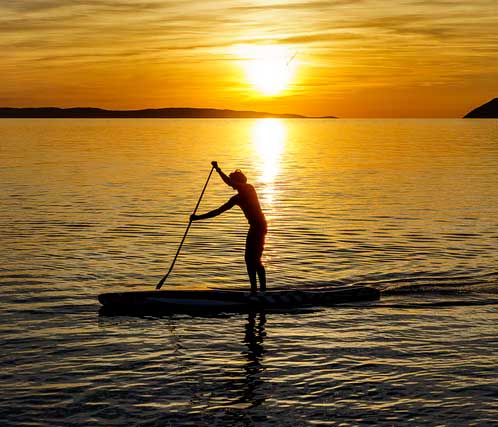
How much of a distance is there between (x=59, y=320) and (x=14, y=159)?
201 feet

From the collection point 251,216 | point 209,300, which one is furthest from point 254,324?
point 251,216

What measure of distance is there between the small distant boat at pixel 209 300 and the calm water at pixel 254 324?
49cm

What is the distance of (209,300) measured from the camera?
60.5 feet

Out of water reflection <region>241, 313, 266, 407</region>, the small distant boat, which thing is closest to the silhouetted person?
the small distant boat

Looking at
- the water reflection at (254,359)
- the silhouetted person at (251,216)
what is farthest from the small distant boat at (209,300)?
the silhouetted person at (251,216)

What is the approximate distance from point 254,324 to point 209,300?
4.84ft

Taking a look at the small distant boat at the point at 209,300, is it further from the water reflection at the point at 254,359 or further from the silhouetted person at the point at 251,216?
the silhouetted person at the point at 251,216

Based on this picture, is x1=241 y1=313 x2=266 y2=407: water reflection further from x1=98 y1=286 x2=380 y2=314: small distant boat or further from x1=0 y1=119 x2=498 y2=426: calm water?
x1=98 y1=286 x2=380 y2=314: small distant boat

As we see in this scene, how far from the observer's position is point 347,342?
15.9 metres

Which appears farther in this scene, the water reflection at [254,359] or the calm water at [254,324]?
the water reflection at [254,359]

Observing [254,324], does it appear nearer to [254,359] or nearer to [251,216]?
[251,216]

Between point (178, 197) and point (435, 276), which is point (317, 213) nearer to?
point (178, 197)

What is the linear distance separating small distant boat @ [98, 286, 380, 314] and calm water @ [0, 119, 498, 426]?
19.3 inches

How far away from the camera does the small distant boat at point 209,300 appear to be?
18250 mm
